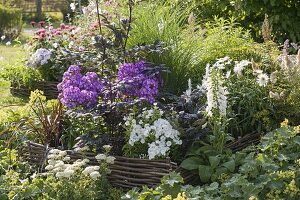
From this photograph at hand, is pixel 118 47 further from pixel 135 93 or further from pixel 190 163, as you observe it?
pixel 190 163

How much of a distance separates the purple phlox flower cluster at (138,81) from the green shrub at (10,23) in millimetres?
13269

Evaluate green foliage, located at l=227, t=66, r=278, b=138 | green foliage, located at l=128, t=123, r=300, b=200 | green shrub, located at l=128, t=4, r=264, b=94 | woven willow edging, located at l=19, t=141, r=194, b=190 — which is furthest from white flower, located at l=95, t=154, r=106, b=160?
green shrub, located at l=128, t=4, r=264, b=94

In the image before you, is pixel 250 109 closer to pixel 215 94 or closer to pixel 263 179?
pixel 215 94

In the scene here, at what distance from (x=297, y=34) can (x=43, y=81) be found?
349 cm

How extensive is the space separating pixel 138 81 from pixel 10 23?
13.6 meters

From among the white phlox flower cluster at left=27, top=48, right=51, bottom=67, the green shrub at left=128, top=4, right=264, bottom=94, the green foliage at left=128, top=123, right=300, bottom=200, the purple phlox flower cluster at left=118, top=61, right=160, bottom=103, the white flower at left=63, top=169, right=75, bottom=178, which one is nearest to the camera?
the green foliage at left=128, top=123, right=300, bottom=200

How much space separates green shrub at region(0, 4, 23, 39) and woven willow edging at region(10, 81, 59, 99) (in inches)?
388

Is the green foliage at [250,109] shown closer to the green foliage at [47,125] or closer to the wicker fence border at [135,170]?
the wicker fence border at [135,170]

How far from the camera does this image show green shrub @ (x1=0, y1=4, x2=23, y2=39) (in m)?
16.7

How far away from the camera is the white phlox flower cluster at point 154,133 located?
383cm

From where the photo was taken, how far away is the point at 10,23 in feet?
55.5

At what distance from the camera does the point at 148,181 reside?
3.86 m

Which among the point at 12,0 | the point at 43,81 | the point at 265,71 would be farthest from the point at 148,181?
the point at 12,0

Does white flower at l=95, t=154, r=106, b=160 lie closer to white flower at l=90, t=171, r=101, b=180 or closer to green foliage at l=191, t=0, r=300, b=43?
white flower at l=90, t=171, r=101, b=180
